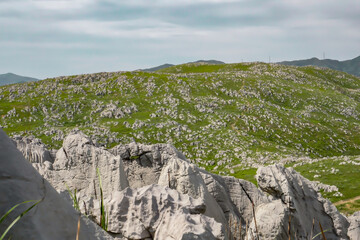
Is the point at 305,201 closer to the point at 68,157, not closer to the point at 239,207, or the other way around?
the point at 239,207

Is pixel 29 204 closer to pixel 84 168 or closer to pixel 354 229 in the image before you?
pixel 84 168

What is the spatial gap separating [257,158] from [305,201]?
142ft

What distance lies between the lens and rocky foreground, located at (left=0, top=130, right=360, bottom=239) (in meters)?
4.84

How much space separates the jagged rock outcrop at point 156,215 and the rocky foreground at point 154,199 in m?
0.04

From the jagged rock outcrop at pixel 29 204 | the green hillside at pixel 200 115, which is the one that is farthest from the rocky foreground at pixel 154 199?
the green hillside at pixel 200 115

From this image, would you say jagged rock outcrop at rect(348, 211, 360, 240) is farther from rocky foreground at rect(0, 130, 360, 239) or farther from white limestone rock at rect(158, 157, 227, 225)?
white limestone rock at rect(158, 157, 227, 225)

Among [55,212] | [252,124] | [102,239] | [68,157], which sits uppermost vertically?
[55,212]

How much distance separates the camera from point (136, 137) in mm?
74750

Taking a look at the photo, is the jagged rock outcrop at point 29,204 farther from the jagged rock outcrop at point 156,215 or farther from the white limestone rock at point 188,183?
the white limestone rock at point 188,183

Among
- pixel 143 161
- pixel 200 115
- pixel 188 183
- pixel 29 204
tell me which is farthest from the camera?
pixel 200 115

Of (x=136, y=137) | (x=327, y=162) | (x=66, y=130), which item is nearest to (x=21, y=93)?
(x=66, y=130)

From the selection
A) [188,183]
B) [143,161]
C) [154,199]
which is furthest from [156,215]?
[143,161]

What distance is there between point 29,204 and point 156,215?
7.90 meters

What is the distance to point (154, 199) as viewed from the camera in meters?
12.4
